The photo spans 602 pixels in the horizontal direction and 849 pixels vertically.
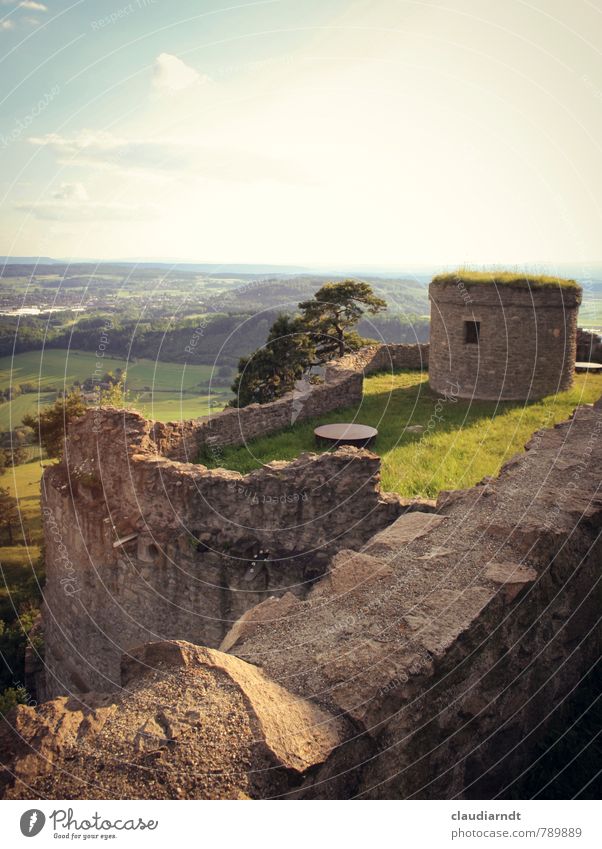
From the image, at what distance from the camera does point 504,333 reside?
2297 centimetres

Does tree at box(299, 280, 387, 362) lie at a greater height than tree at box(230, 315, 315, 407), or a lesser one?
greater

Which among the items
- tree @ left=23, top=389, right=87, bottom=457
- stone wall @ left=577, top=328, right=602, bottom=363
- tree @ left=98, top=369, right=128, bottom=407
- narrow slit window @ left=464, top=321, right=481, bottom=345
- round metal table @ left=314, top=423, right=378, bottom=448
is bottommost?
tree @ left=23, top=389, right=87, bottom=457

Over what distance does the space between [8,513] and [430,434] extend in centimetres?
2588

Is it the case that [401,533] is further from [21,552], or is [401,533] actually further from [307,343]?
[21,552]

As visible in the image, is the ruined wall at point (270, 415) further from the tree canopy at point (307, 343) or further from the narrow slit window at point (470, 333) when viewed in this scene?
the tree canopy at point (307, 343)

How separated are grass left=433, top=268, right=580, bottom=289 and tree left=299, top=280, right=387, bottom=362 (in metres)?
11.4

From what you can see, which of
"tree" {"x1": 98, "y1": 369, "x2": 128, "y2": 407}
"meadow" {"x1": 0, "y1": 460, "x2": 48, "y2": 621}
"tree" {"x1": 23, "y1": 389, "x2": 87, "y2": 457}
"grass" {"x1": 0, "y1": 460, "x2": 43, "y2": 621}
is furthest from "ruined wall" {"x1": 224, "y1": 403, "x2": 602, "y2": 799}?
"grass" {"x1": 0, "y1": 460, "x2": 43, "y2": 621}

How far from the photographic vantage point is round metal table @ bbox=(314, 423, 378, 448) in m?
17.6

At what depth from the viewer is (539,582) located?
8180 mm

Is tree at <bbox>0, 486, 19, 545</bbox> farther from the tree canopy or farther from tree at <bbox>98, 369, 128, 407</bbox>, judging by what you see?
the tree canopy

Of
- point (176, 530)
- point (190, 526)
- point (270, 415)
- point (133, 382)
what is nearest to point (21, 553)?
point (133, 382)

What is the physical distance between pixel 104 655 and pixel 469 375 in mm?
15308

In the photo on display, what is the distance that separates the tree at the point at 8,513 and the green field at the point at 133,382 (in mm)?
9285

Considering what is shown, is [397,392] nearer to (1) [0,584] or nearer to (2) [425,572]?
(2) [425,572]
